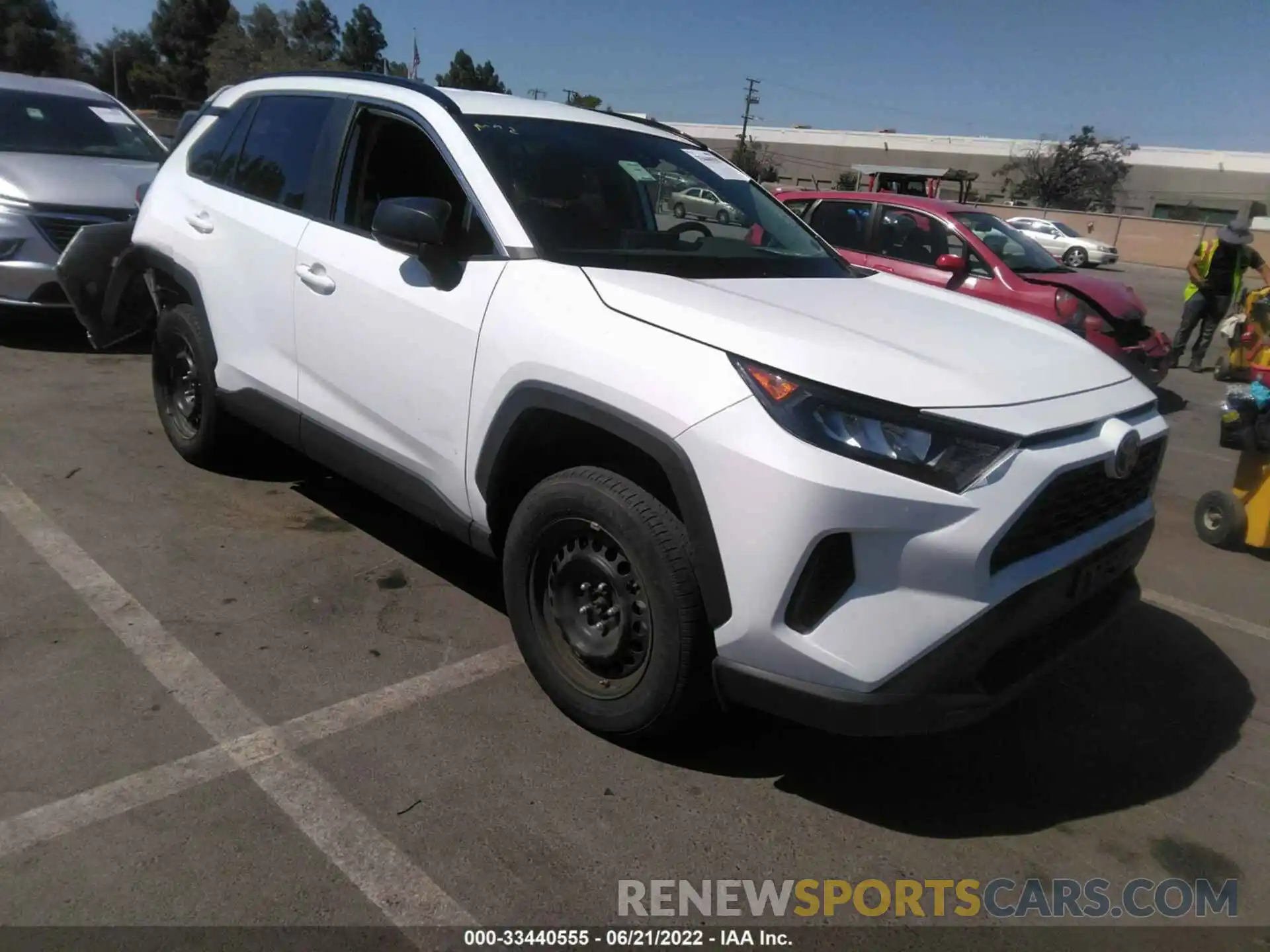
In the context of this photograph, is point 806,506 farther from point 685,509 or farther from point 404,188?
point 404,188

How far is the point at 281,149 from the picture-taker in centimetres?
424

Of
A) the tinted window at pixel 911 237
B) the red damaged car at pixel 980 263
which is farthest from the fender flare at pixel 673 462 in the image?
the tinted window at pixel 911 237

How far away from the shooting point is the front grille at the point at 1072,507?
2.43 metres

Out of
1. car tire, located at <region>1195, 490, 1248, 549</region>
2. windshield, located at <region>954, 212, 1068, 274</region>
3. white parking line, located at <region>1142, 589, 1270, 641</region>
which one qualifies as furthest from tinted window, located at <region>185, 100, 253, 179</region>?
windshield, located at <region>954, 212, 1068, 274</region>

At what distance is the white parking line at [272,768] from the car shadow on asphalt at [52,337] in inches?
158

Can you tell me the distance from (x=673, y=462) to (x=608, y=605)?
610 millimetres

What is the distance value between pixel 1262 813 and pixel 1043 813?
72cm

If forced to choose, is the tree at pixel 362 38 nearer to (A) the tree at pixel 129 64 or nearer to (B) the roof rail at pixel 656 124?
(A) the tree at pixel 129 64

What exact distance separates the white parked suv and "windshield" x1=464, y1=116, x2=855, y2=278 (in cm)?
2

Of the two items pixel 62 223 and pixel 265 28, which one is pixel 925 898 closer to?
pixel 62 223

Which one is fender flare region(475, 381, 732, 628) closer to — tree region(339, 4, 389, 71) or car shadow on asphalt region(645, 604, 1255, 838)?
car shadow on asphalt region(645, 604, 1255, 838)

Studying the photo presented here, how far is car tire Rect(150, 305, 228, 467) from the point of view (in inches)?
178

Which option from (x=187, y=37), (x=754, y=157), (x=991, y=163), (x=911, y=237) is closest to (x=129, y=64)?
(x=187, y=37)

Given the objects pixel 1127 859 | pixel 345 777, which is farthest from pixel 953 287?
pixel 345 777
